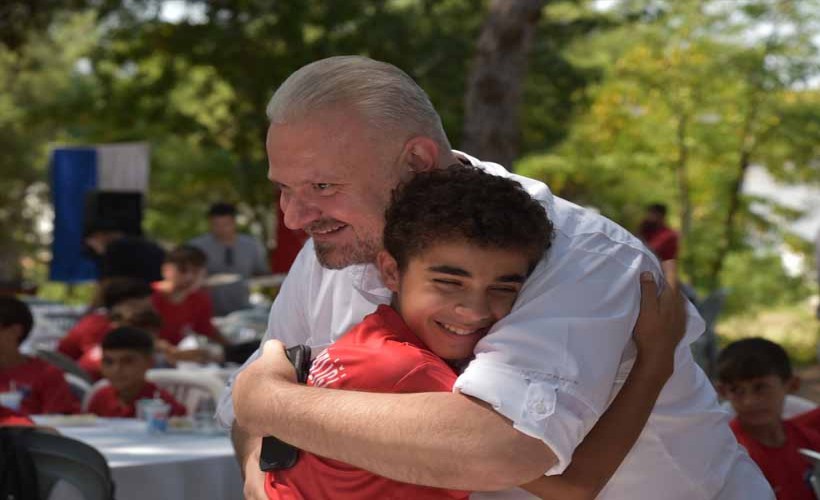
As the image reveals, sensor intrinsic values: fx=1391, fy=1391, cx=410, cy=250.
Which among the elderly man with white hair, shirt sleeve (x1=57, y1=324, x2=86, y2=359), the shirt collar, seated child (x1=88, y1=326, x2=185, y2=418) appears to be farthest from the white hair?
shirt sleeve (x1=57, y1=324, x2=86, y2=359)

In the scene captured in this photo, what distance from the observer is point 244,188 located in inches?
868

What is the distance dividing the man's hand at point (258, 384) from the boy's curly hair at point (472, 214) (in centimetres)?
28

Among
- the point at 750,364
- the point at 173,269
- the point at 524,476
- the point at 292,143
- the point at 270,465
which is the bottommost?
the point at 173,269

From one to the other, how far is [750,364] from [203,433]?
219cm

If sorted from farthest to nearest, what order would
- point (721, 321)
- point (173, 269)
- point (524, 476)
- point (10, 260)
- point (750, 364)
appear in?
point (10, 260)
point (721, 321)
point (173, 269)
point (750, 364)
point (524, 476)

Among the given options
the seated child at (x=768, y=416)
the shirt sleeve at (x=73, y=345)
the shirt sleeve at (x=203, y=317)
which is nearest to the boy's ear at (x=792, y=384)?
the seated child at (x=768, y=416)

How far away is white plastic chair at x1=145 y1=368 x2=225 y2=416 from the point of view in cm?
722

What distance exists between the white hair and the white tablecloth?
2786 mm

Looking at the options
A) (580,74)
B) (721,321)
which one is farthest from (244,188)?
(721,321)

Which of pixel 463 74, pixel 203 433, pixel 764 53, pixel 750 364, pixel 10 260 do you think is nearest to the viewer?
pixel 750 364

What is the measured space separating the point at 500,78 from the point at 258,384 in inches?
368

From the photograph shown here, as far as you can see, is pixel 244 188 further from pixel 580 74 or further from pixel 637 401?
pixel 637 401

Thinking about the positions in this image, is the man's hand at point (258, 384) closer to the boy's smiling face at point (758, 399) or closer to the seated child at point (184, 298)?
the boy's smiling face at point (758, 399)

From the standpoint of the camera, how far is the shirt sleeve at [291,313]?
8.52 ft
